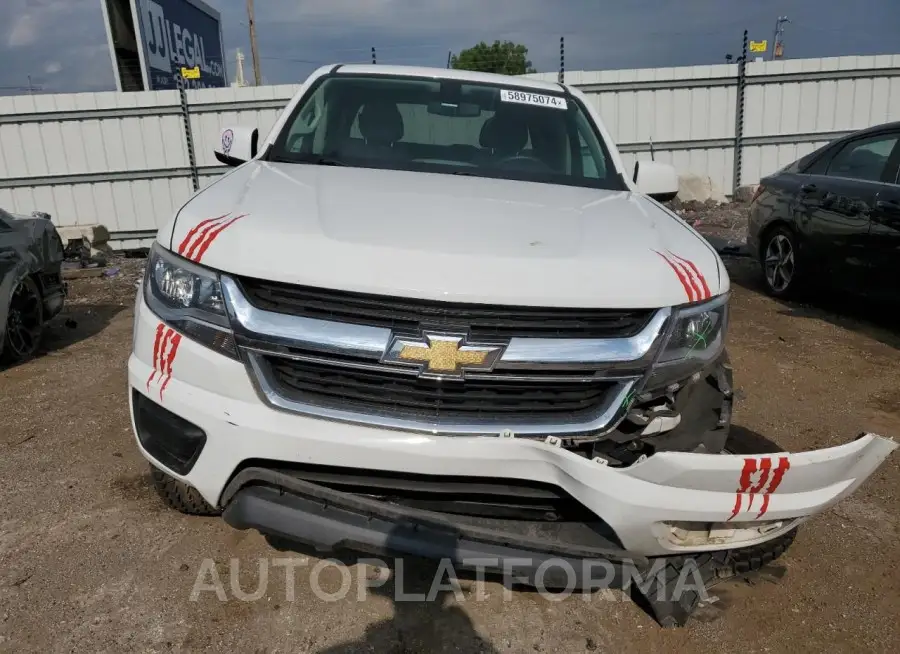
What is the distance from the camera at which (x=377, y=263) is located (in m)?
1.83

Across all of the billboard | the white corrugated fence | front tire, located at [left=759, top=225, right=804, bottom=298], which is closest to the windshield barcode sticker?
front tire, located at [left=759, top=225, right=804, bottom=298]

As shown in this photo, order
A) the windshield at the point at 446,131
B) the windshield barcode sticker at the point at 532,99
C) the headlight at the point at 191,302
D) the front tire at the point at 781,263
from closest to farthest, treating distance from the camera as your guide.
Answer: the headlight at the point at 191,302 → the windshield at the point at 446,131 → the windshield barcode sticker at the point at 532,99 → the front tire at the point at 781,263

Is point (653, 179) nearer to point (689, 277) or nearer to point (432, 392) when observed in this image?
point (689, 277)

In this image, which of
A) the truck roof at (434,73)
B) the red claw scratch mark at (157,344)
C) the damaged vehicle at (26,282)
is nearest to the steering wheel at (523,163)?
the truck roof at (434,73)

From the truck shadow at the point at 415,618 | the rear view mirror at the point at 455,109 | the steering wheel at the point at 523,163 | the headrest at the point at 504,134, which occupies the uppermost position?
the rear view mirror at the point at 455,109

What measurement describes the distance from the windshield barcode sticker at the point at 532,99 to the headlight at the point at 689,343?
5.92ft

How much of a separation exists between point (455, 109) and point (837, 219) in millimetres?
3678

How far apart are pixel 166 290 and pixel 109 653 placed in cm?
108

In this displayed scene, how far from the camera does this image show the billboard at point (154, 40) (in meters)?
12.1

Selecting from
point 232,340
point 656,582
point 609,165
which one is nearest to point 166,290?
point 232,340

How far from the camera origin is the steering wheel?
313 cm

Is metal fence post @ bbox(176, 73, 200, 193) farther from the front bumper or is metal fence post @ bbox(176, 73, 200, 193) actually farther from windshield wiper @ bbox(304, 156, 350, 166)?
the front bumper

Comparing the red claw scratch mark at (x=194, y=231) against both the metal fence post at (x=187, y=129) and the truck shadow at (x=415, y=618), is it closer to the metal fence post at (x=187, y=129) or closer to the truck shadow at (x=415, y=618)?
the truck shadow at (x=415, y=618)

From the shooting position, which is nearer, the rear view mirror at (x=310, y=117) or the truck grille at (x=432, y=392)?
the truck grille at (x=432, y=392)
